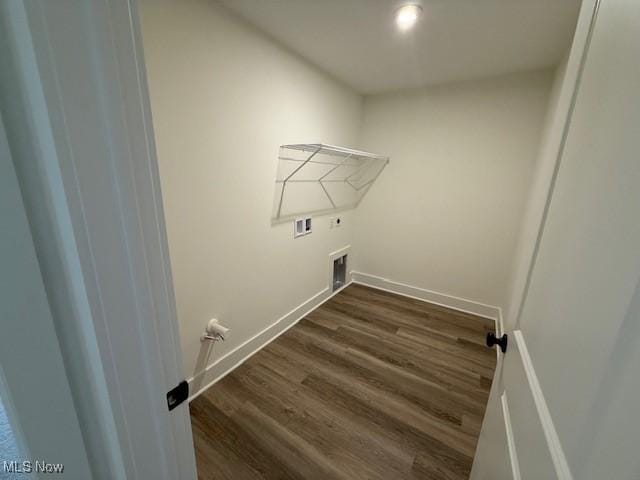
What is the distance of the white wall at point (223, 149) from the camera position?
1243 mm

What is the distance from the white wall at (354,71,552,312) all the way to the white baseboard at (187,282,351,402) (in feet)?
4.00

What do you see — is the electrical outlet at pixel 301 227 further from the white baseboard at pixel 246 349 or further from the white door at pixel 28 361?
the white door at pixel 28 361

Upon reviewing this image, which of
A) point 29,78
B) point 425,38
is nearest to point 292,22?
point 425,38

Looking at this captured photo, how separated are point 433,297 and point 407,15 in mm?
2603

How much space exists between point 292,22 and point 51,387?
1.97 m

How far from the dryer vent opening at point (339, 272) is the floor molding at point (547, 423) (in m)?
2.40

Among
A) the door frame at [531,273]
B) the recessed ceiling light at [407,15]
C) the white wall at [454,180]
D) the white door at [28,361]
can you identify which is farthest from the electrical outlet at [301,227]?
the white door at [28,361]

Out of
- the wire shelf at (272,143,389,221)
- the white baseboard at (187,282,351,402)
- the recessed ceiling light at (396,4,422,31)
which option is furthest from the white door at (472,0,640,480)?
the white baseboard at (187,282,351,402)

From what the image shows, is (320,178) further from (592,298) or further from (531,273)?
(592,298)

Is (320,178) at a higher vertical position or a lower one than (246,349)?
higher

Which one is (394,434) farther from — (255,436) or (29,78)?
(29,78)

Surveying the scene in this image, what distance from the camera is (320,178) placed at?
2420 millimetres

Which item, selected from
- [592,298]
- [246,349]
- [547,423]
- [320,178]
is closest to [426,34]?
[320,178]

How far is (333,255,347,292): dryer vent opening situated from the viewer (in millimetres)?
3069
